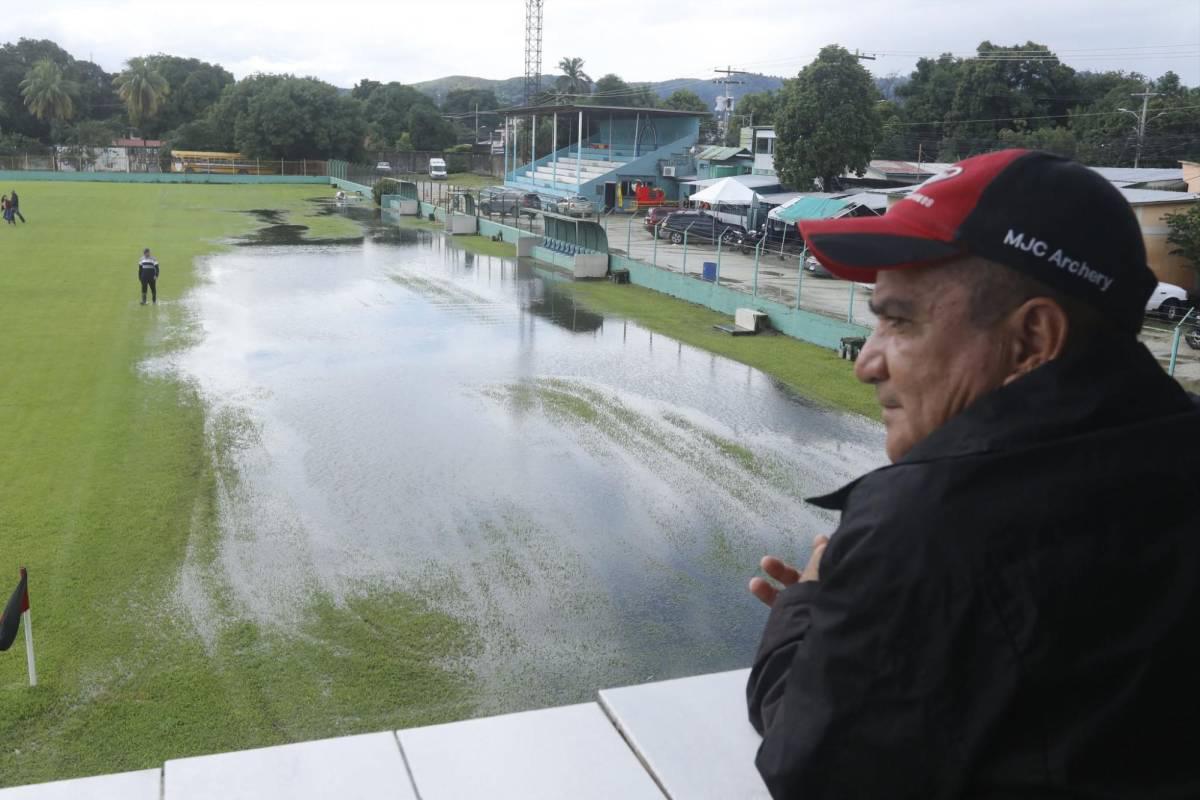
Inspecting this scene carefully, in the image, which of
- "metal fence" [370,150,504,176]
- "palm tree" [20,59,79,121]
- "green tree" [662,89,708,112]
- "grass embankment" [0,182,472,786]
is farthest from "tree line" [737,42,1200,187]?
"palm tree" [20,59,79,121]

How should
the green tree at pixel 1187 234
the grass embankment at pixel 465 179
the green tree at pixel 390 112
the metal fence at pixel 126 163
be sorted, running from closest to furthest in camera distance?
1. the green tree at pixel 1187 234
2. the grass embankment at pixel 465 179
3. the metal fence at pixel 126 163
4. the green tree at pixel 390 112

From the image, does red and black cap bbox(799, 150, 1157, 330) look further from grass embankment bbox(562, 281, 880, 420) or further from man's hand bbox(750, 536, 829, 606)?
grass embankment bbox(562, 281, 880, 420)

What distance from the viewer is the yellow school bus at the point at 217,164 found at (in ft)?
251

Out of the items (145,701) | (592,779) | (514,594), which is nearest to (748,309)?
(514,594)

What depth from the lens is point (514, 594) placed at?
9008 mm

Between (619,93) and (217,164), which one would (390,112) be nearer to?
(217,164)

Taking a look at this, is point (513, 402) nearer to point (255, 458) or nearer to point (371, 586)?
point (255, 458)

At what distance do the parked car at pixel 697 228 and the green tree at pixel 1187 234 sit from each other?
1503 cm

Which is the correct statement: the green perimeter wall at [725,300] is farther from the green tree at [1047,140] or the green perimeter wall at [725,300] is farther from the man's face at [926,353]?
the green tree at [1047,140]

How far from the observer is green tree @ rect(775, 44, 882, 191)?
41.7 m

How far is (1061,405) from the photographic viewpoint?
1.40 meters

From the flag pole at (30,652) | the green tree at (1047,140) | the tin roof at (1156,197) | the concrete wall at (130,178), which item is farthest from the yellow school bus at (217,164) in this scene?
the flag pole at (30,652)

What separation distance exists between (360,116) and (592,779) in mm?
85771

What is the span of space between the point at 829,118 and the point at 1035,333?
140 feet
